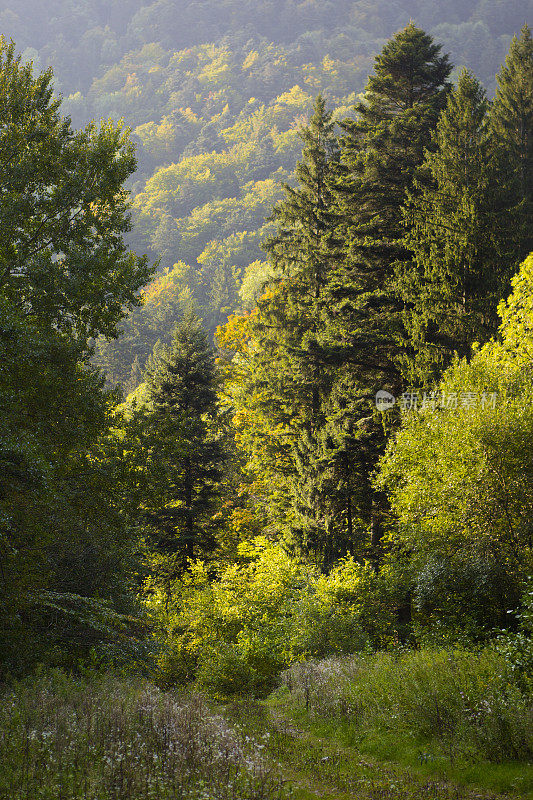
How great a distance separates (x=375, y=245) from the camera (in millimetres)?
19172

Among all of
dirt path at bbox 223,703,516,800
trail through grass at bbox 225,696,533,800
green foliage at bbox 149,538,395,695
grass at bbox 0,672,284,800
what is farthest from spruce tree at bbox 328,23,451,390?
grass at bbox 0,672,284,800

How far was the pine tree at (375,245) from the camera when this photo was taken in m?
19.1

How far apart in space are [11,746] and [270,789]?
8.49ft

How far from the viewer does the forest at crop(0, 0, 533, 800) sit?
714cm

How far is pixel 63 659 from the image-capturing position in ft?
32.6

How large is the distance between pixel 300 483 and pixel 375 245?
8443mm

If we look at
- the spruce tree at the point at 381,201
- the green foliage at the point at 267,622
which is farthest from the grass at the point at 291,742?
the spruce tree at the point at 381,201

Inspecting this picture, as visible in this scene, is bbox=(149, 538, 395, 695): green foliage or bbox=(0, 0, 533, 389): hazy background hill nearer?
bbox=(149, 538, 395, 695): green foliage

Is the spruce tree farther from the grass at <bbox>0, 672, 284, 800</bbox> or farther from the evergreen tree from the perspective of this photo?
the grass at <bbox>0, 672, 284, 800</bbox>

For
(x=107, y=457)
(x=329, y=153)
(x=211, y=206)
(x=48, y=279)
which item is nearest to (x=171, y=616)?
(x=107, y=457)

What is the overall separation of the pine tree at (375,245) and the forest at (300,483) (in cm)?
11

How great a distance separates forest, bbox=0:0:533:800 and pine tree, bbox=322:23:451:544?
0.35 ft

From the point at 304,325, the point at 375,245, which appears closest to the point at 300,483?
the point at 304,325

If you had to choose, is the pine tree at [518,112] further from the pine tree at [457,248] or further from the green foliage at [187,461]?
the green foliage at [187,461]
